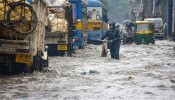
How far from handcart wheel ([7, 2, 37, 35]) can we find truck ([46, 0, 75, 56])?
23.3 feet

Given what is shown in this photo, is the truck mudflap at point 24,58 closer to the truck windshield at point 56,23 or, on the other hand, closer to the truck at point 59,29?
the truck at point 59,29

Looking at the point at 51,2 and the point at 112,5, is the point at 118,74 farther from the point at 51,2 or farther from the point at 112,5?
the point at 112,5

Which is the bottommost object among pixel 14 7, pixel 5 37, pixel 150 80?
pixel 150 80

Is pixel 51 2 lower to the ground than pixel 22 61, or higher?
higher

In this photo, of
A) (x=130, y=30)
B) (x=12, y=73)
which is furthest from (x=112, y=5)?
(x=12, y=73)

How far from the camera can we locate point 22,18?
12062 mm

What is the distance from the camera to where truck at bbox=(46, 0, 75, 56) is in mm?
20094

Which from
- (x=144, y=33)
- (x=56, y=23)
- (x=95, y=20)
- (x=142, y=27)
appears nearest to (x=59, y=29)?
(x=56, y=23)

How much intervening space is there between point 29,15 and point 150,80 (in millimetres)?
3751

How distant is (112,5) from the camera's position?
13125 centimetres

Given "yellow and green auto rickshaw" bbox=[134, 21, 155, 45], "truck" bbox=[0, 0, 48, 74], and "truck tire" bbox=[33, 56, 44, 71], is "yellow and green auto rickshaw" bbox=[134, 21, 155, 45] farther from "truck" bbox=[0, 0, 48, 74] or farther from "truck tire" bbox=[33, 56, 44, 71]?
"truck" bbox=[0, 0, 48, 74]

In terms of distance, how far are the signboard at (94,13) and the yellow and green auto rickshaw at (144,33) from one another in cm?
422

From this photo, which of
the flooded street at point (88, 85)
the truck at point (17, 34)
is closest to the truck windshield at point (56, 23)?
the flooded street at point (88, 85)

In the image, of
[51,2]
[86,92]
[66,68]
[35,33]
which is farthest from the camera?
[51,2]
